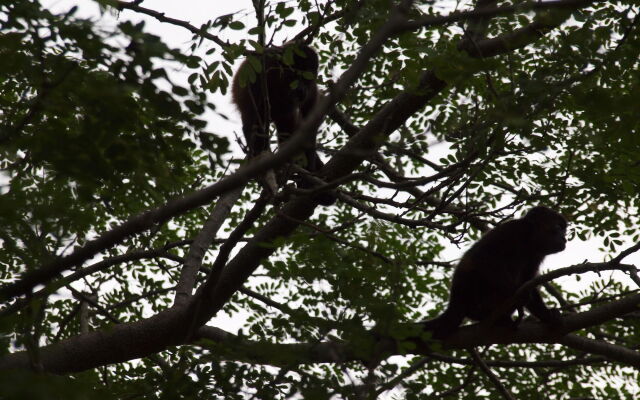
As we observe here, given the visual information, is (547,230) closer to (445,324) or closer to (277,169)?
(445,324)

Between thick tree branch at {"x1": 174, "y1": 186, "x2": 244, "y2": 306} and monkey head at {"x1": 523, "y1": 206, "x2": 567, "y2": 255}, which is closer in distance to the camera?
thick tree branch at {"x1": 174, "y1": 186, "x2": 244, "y2": 306}

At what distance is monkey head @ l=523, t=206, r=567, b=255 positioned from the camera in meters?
6.75

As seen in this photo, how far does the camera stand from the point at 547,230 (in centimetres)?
682

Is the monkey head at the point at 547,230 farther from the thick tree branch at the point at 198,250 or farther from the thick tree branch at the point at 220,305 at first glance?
the thick tree branch at the point at 198,250

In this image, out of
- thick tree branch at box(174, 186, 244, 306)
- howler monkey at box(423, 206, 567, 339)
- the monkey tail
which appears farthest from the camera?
thick tree branch at box(174, 186, 244, 306)

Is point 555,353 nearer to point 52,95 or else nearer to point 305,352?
point 305,352

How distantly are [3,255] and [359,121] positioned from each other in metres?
4.48

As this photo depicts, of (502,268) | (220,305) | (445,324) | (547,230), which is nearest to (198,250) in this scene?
(220,305)

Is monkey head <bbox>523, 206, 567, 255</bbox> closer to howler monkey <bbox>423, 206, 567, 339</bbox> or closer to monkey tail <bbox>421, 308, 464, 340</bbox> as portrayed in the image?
howler monkey <bbox>423, 206, 567, 339</bbox>

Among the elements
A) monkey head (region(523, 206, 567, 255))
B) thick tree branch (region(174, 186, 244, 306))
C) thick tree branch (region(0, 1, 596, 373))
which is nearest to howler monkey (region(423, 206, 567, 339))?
monkey head (region(523, 206, 567, 255))

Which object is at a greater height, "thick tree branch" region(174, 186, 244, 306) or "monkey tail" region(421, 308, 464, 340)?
"thick tree branch" region(174, 186, 244, 306)

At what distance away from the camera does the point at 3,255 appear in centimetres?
550

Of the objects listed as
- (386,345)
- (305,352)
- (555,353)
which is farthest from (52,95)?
(555,353)

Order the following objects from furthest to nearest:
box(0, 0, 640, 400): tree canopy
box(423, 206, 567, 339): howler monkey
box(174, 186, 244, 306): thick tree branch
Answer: box(174, 186, 244, 306): thick tree branch < box(423, 206, 567, 339): howler monkey < box(0, 0, 640, 400): tree canopy
